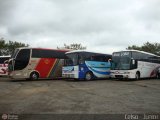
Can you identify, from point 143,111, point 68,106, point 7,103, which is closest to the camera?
point 143,111

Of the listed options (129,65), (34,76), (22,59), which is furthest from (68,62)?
(129,65)

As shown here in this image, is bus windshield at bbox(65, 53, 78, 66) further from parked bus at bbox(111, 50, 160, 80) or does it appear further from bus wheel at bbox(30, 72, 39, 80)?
parked bus at bbox(111, 50, 160, 80)

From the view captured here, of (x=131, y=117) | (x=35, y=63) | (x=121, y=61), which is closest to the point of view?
(x=131, y=117)

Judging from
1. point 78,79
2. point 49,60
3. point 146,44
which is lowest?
point 78,79

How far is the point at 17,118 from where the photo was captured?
24.9ft

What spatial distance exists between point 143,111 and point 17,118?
4006 millimetres

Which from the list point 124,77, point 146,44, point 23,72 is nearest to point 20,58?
point 23,72

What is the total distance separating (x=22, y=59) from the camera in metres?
22.2

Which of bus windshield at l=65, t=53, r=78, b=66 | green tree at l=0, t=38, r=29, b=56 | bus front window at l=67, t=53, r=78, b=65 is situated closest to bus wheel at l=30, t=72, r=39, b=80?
bus windshield at l=65, t=53, r=78, b=66

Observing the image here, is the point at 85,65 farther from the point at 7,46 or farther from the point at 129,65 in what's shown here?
the point at 7,46

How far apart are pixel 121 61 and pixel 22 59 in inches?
336

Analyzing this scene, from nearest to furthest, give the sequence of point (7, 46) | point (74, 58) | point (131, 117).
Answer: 1. point (131, 117)
2. point (74, 58)
3. point (7, 46)

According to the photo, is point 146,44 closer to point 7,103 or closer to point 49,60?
point 49,60

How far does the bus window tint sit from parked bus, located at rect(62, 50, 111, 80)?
11.0ft
